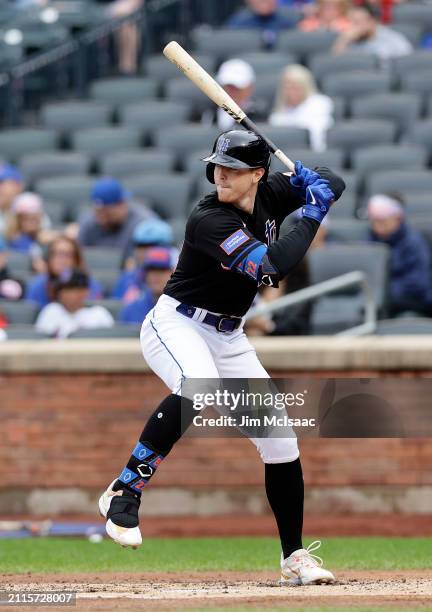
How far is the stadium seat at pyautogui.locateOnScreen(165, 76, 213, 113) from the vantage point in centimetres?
1352

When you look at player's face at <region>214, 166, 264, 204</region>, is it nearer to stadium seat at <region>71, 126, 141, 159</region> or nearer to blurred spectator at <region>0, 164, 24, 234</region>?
blurred spectator at <region>0, 164, 24, 234</region>

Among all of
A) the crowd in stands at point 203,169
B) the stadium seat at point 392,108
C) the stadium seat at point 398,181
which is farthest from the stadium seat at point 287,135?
the stadium seat at point 392,108

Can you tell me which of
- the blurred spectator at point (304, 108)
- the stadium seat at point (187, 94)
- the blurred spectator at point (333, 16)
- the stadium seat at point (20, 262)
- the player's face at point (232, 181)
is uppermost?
the blurred spectator at point (333, 16)

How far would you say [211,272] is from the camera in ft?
21.0

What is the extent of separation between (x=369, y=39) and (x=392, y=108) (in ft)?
3.94

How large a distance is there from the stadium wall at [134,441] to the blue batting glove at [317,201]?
3.15 meters

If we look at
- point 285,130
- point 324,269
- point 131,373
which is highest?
point 285,130

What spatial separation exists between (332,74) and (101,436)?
511cm

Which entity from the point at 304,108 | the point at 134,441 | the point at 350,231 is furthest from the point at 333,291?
the point at 304,108

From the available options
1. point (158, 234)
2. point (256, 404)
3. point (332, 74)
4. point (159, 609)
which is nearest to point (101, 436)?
point (158, 234)

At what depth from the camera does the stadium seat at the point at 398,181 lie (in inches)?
463

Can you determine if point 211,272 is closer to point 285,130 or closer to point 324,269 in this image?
point 324,269

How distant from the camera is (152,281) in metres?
9.82

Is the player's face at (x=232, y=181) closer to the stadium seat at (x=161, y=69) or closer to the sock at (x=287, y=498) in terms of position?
the sock at (x=287, y=498)
